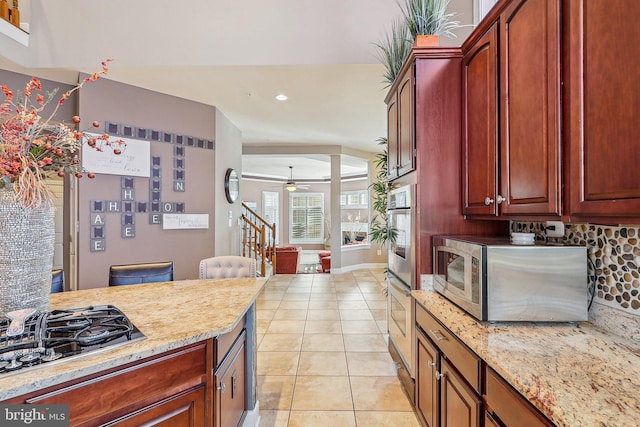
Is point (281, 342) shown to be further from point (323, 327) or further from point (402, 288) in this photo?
point (402, 288)

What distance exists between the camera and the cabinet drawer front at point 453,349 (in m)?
1.18

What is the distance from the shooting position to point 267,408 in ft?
7.06

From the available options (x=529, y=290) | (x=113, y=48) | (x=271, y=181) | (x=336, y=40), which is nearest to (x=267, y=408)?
(x=529, y=290)

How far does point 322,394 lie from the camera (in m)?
2.30

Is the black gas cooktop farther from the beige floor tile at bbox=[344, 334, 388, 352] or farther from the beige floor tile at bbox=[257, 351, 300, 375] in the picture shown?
the beige floor tile at bbox=[344, 334, 388, 352]

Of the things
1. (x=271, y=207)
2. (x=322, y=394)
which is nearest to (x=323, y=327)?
(x=322, y=394)

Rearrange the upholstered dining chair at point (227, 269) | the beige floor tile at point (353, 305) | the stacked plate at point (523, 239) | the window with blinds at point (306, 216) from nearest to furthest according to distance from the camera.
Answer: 1. the stacked plate at point (523, 239)
2. the upholstered dining chair at point (227, 269)
3. the beige floor tile at point (353, 305)
4. the window with blinds at point (306, 216)

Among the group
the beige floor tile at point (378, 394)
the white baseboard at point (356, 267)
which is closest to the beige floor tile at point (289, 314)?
the beige floor tile at point (378, 394)

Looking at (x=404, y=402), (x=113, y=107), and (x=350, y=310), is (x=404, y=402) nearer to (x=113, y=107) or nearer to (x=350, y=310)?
(x=350, y=310)

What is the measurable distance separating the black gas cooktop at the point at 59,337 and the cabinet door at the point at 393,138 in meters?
2.10

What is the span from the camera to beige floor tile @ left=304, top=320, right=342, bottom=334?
3.46 m

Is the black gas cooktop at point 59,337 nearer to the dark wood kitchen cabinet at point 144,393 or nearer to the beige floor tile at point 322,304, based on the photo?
the dark wood kitchen cabinet at point 144,393

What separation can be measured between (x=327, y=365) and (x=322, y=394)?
0.41 meters

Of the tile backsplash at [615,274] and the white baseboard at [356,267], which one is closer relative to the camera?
the tile backsplash at [615,274]
